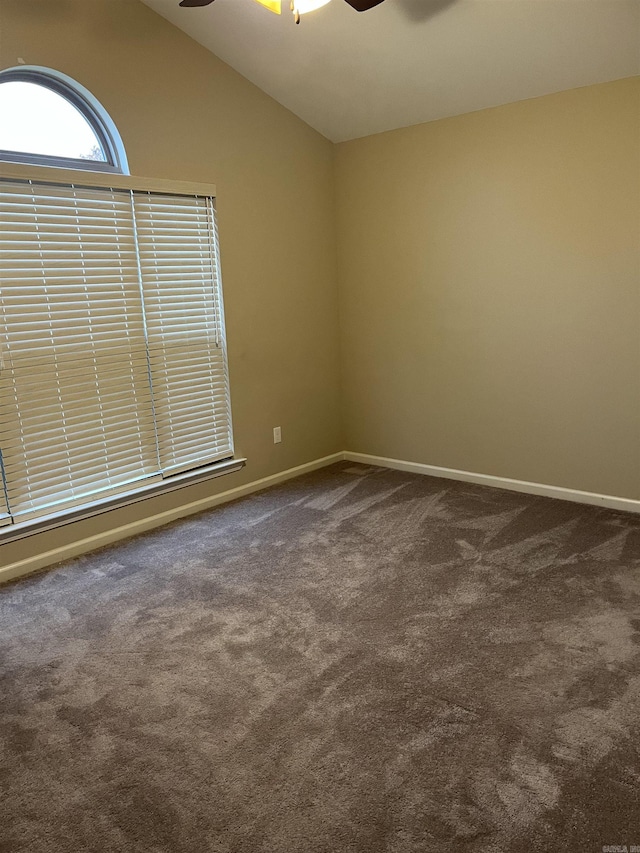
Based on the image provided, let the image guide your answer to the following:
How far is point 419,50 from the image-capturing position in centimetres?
345

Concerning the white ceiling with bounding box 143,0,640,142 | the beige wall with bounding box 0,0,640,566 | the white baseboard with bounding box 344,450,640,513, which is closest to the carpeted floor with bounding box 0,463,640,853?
the white baseboard with bounding box 344,450,640,513


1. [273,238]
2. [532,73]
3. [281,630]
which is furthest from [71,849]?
[532,73]

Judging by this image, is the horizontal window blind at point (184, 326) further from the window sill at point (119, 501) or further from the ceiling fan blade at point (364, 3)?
the ceiling fan blade at point (364, 3)

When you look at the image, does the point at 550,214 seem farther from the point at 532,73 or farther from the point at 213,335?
the point at 213,335

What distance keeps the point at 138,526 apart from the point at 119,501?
211mm

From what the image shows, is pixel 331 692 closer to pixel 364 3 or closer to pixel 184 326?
pixel 184 326

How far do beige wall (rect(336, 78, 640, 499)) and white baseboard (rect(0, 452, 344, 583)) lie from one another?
2.57ft

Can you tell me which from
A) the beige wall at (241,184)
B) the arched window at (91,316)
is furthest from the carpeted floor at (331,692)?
the beige wall at (241,184)

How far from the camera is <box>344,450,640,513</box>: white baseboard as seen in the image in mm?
3781

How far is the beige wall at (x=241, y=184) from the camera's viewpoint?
128 inches

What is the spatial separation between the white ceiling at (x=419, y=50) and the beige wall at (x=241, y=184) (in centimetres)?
21

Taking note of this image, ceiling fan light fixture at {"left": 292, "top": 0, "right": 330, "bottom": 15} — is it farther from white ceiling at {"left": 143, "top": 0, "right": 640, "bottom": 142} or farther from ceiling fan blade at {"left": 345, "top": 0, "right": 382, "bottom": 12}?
white ceiling at {"left": 143, "top": 0, "right": 640, "bottom": 142}

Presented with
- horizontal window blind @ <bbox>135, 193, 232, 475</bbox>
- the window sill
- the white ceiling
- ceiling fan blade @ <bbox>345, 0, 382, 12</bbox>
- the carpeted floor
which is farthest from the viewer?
horizontal window blind @ <bbox>135, 193, 232, 475</bbox>

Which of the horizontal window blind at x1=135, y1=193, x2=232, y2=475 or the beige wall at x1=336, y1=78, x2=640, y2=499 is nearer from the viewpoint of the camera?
the beige wall at x1=336, y1=78, x2=640, y2=499
